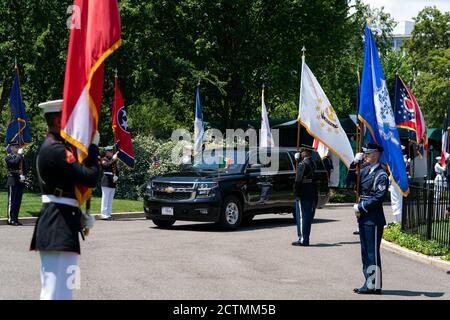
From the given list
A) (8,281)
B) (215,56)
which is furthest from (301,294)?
(215,56)

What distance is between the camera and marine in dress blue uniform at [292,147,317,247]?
561 inches

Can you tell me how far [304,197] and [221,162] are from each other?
3.61 meters

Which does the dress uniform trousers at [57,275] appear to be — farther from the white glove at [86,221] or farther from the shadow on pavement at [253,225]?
the shadow on pavement at [253,225]

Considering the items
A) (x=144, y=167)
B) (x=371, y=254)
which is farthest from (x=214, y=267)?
(x=144, y=167)

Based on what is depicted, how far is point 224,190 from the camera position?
16.5 metres

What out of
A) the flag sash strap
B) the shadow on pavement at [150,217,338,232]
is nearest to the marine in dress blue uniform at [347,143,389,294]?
the flag sash strap

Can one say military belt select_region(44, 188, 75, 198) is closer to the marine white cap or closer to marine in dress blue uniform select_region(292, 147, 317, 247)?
the marine white cap

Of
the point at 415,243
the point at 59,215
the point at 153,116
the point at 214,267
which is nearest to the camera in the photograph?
the point at 59,215

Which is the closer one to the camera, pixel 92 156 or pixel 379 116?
pixel 92 156

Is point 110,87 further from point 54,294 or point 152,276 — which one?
point 54,294

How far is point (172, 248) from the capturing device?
1333 centimetres

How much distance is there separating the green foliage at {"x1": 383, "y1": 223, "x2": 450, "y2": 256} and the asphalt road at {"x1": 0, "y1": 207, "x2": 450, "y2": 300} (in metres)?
0.44

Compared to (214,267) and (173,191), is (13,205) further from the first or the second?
(214,267)

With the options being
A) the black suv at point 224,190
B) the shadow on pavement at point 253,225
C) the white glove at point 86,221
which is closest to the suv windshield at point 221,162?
the black suv at point 224,190
